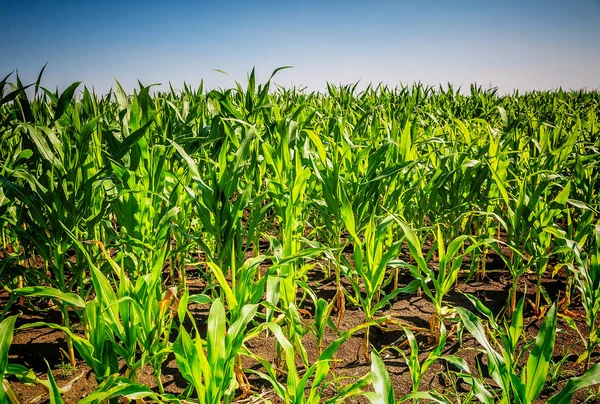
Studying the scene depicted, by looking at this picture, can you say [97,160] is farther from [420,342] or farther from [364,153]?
[420,342]

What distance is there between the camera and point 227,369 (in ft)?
3.11

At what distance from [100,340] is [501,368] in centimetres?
93

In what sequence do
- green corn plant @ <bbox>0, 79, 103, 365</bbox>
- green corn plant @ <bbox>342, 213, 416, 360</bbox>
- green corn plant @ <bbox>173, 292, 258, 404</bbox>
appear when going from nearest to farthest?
green corn plant @ <bbox>173, 292, 258, 404</bbox>, green corn plant @ <bbox>0, 79, 103, 365</bbox>, green corn plant @ <bbox>342, 213, 416, 360</bbox>

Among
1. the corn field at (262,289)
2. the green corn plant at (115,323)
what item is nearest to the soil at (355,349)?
the corn field at (262,289)

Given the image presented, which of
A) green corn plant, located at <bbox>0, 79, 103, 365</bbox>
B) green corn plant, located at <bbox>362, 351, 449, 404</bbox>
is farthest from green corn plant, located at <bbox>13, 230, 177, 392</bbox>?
Result: green corn plant, located at <bbox>362, 351, 449, 404</bbox>

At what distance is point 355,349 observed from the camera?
158cm

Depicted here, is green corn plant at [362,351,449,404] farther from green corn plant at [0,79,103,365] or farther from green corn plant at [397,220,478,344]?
green corn plant at [0,79,103,365]

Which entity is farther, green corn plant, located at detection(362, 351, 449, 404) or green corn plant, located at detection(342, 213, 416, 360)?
green corn plant, located at detection(342, 213, 416, 360)

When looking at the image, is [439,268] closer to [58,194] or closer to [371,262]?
A: [371,262]

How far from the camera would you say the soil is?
135 centimetres

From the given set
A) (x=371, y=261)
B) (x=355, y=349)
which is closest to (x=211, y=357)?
(x=371, y=261)

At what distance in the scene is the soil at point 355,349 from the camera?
135 cm

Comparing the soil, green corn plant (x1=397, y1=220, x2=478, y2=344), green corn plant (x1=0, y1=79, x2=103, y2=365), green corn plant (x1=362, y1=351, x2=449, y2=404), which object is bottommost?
the soil

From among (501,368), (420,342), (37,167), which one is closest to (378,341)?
(420,342)
